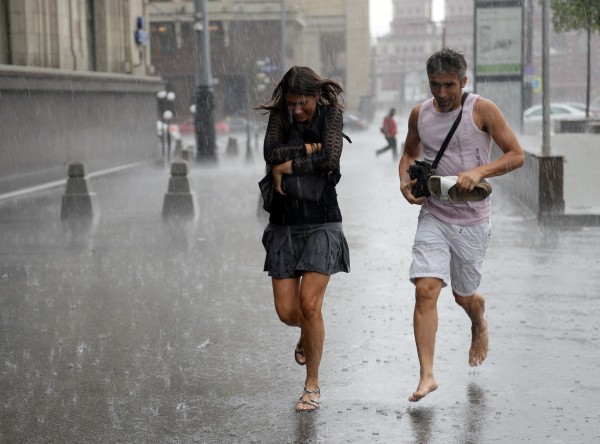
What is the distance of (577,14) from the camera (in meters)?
24.9

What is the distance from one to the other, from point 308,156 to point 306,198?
22cm

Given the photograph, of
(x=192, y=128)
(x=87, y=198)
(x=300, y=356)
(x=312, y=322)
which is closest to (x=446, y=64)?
(x=312, y=322)

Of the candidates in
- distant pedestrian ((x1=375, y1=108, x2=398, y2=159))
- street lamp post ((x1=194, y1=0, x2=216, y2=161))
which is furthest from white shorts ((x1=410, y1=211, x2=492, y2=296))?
street lamp post ((x1=194, y1=0, x2=216, y2=161))

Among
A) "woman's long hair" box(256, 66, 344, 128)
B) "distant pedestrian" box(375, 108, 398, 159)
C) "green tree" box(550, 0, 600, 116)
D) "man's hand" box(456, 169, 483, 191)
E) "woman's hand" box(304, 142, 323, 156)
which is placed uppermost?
"green tree" box(550, 0, 600, 116)

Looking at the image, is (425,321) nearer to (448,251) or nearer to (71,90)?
(448,251)

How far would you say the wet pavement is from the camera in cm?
572

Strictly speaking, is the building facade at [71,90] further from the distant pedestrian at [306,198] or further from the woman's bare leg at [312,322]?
the woman's bare leg at [312,322]

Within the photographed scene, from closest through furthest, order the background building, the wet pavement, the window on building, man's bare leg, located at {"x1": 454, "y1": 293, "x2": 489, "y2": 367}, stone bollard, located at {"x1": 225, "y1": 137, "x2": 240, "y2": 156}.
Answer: the wet pavement → man's bare leg, located at {"x1": 454, "y1": 293, "x2": 489, "y2": 367} → stone bollard, located at {"x1": 225, "y1": 137, "x2": 240, "y2": 156} → the window on building → the background building

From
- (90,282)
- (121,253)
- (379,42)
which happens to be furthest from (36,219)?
(379,42)

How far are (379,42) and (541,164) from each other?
603ft

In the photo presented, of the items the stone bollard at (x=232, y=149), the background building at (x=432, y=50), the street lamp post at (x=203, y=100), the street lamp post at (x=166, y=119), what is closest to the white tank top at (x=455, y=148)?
the street lamp post at (x=203, y=100)

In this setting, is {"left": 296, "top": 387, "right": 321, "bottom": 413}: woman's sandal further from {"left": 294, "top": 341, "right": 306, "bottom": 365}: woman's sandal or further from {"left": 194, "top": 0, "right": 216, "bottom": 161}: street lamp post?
{"left": 194, "top": 0, "right": 216, "bottom": 161}: street lamp post

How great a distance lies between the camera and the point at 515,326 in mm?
8195

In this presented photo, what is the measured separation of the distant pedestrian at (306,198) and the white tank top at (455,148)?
54 centimetres
